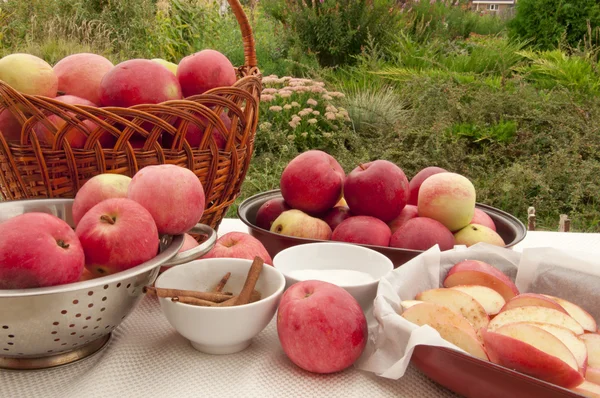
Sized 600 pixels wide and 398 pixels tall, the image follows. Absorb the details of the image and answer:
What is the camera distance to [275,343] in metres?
0.86

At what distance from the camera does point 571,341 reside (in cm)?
67

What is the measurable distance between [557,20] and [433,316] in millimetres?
6148

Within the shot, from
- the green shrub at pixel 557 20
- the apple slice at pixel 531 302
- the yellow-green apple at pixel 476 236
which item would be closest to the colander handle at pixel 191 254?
the apple slice at pixel 531 302

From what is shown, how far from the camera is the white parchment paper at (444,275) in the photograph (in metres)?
0.74

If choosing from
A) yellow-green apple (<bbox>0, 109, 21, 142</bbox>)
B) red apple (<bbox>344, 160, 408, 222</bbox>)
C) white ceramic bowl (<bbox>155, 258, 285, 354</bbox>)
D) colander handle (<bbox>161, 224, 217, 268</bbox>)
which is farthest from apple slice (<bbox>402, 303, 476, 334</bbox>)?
yellow-green apple (<bbox>0, 109, 21, 142</bbox>)

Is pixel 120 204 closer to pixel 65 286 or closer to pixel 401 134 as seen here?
pixel 65 286

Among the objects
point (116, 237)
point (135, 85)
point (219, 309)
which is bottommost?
point (219, 309)

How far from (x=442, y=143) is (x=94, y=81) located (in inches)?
108

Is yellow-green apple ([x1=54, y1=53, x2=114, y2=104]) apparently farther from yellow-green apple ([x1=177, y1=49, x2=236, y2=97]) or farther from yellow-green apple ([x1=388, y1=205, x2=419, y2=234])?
yellow-green apple ([x1=388, y1=205, x2=419, y2=234])

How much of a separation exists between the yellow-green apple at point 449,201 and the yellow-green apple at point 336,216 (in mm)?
174

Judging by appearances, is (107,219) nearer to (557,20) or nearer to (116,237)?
(116,237)

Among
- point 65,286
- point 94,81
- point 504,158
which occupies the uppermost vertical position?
point 94,81

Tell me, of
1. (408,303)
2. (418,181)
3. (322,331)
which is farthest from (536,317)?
(418,181)

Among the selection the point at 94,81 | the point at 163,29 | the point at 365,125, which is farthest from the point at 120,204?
the point at 163,29
